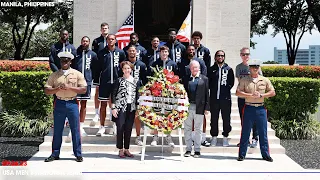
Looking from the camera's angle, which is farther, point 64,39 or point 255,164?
point 64,39

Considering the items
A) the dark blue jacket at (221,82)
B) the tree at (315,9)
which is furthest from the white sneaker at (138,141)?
the tree at (315,9)

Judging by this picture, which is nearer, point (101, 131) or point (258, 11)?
point (101, 131)

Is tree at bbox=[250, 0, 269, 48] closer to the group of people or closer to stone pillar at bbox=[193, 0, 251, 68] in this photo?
stone pillar at bbox=[193, 0, 251, 68]

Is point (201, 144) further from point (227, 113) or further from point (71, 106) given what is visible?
point (71, 106)

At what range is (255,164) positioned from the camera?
7.75m

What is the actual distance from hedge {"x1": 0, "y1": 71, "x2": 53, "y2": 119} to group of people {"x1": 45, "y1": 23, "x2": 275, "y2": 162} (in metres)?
2.16

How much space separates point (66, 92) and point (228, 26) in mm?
7111

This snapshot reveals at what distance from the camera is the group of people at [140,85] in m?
7.51

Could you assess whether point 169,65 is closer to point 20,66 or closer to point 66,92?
point 66,92

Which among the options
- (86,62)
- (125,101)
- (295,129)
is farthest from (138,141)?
(295,129)

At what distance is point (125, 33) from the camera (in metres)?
11.6

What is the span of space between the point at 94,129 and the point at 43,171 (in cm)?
257

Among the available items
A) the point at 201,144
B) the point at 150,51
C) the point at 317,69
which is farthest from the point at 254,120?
the point at 317,69

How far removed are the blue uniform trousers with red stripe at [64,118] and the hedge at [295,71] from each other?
7.95m
